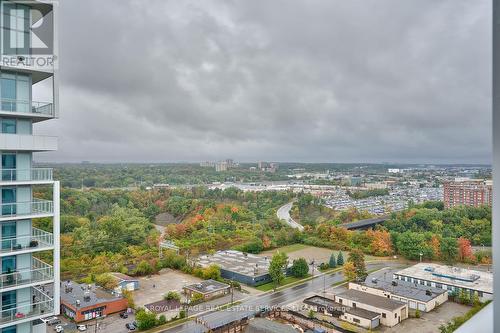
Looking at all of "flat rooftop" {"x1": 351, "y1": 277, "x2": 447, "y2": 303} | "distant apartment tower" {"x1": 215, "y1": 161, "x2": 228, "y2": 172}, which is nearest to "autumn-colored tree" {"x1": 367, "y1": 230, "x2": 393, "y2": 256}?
"flat rooftop" {"x1": 351, "y1": 277, "x2": 447, "y2": 303}

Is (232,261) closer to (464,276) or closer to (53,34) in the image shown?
(464,276)

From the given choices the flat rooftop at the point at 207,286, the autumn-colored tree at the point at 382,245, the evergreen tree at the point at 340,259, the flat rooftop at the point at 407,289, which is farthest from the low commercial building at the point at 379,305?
the autumn-colored tree at the point at 382,245

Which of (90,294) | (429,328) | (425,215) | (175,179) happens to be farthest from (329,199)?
(90,294)

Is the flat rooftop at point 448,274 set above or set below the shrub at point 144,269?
below

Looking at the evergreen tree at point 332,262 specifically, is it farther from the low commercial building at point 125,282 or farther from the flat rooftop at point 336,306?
the low commercial building at point 125,282

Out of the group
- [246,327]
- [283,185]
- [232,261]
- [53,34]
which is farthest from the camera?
[283,185]
